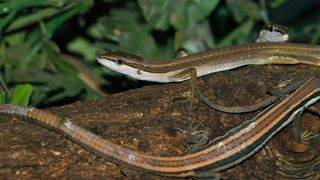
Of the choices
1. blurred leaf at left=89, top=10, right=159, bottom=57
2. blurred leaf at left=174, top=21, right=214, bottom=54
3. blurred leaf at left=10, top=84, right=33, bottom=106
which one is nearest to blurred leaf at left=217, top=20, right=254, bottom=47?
blurred leaf at left=174, top=21, right=214, bottom=54

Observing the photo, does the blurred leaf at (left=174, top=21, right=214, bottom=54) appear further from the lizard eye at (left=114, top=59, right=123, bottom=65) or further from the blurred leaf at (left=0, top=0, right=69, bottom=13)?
the lizard eye at (left=114, top=59, right=123, bottom=65)

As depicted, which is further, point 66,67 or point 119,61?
point 66,67

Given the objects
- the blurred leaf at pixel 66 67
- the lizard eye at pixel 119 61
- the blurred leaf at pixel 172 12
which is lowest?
the lizard eye at pixel 119 61

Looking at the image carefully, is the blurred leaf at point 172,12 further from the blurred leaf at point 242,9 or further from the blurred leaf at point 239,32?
the blurred leaf at point 239,32

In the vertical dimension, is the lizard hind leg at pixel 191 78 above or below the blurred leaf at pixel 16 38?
below

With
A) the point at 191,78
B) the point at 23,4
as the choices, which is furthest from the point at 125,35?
the point at 191,78

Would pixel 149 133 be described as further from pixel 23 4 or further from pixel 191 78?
pixel 23 4

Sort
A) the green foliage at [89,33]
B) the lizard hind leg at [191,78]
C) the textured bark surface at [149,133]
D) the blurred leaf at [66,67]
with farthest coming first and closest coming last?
the blurred leaf at [66,67]
the green foliage at [89,33]
the lizard hind leg at [191,78]
the textured bark surface at [149,133]

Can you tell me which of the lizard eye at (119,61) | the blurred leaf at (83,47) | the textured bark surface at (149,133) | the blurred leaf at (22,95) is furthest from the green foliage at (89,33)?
the textured bark surface at (149,133)

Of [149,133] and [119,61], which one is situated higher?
[119,61]
